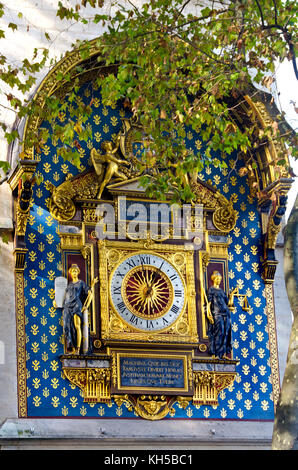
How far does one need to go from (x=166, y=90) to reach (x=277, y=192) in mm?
2417

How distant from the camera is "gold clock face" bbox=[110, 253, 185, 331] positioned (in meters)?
15.5

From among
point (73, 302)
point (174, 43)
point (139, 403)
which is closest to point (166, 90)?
point (174, 43)

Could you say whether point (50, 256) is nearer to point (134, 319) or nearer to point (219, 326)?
point (134, 319)

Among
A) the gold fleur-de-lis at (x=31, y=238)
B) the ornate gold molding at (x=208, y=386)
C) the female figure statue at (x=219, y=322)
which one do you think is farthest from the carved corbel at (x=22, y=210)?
the ornate gold molding at (x=208, y=386)

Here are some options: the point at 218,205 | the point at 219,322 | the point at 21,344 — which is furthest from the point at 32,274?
the point at 218,205

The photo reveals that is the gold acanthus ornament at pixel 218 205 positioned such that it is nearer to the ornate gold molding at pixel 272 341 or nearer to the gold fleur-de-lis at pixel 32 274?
the ornate gold molding at pixel 272 341

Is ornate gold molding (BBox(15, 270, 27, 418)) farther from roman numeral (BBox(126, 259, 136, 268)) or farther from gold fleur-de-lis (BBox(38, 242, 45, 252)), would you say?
roman numeral (BBox(126, 259, 136, 268))

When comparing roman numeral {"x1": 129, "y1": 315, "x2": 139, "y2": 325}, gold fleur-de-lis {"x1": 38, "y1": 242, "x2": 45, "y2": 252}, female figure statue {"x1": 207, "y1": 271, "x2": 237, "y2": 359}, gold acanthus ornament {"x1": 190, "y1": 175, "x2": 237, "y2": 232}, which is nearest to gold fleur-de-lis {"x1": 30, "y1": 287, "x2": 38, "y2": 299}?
gold fleur-de-lis {"x1": 38, "y1": 242, "x2": 45, "y2": 252}

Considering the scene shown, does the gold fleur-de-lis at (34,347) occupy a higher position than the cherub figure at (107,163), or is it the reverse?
the cherub figure at (107,163)

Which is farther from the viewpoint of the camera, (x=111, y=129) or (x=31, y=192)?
(x=111, y=129)

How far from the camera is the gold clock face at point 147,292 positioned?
50.8 ft

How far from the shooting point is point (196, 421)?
1538 centimetres
